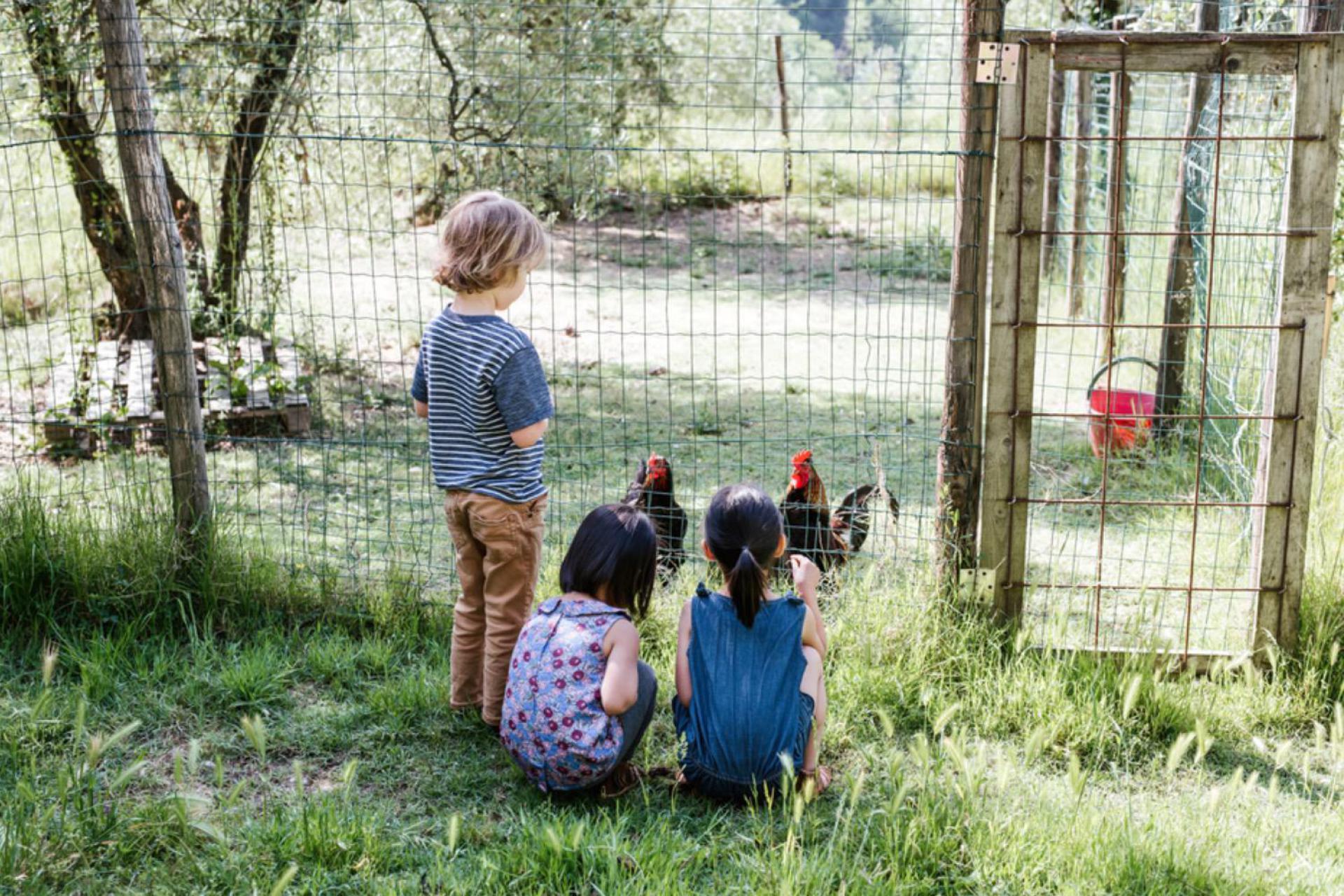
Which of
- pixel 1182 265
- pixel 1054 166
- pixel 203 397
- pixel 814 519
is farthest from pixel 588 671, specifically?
pixel 1054 166

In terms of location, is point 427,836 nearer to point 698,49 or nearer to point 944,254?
point 944,254

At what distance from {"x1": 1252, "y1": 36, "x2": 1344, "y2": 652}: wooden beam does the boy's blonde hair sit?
2657mm

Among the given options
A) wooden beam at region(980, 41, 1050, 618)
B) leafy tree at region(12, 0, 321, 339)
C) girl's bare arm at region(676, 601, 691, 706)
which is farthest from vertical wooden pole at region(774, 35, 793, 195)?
leafy tree at region(12, 0, 321, 339)

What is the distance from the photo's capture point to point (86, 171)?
761cm

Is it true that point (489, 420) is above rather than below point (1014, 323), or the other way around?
below

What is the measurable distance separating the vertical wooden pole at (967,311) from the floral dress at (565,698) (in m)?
1.65

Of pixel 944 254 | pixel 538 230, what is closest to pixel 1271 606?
pixel 538 230

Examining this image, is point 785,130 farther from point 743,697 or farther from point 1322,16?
point 743,697

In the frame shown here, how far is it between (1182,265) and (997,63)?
4.20 meters

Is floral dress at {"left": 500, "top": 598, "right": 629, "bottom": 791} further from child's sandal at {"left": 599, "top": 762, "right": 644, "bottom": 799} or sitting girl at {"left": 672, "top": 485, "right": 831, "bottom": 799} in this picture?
sitting girl at {"left": 672, "top": 485, "right": 831, "bottom": 799}

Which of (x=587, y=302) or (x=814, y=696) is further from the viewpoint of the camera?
(x=587, y=302)

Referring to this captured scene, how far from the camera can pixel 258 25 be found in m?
7.94

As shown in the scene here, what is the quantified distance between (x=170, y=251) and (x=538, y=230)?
6.34 feet

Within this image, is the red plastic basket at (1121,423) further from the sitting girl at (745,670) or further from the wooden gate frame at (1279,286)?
the sitting girl at (745,670)
